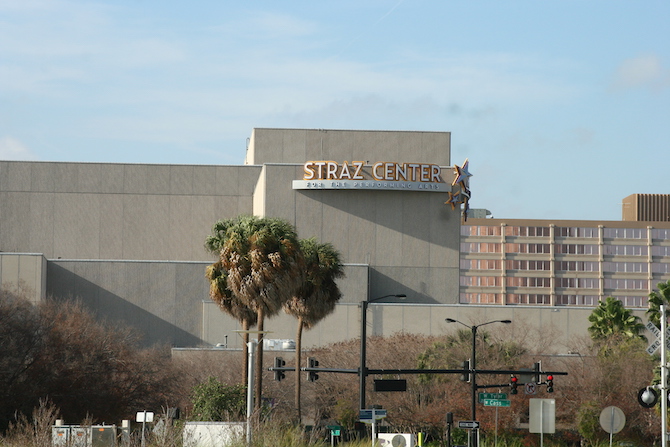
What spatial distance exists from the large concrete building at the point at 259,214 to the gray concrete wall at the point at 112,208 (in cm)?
9

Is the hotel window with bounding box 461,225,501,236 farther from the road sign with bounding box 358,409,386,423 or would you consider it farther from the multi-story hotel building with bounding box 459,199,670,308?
the road sign with bounding box 358,409,386,423

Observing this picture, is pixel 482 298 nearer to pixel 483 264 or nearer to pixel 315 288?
pixel 483 264

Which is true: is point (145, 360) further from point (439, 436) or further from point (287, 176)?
point (287, 176)

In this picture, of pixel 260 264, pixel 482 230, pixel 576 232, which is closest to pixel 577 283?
pixel 576 232

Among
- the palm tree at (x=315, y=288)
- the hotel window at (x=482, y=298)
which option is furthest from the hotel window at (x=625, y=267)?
the palm tree at (x=315, y=288)

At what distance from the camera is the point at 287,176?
8869cm

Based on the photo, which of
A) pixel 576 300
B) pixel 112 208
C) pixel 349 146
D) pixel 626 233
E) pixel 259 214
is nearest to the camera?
Result: pixel 259 214

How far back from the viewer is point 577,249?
6639 inches

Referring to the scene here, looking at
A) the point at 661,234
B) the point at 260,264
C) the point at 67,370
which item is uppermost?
the point at 661,234

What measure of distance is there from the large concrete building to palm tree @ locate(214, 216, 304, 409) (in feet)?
118

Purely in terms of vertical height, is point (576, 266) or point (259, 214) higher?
point (576, 266)

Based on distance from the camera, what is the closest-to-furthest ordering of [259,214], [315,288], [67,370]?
[315,288], [67,370], [259,214]

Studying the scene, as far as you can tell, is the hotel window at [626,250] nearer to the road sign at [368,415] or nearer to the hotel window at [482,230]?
the hotel window at [482,230]

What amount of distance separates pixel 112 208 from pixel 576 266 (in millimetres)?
93441
